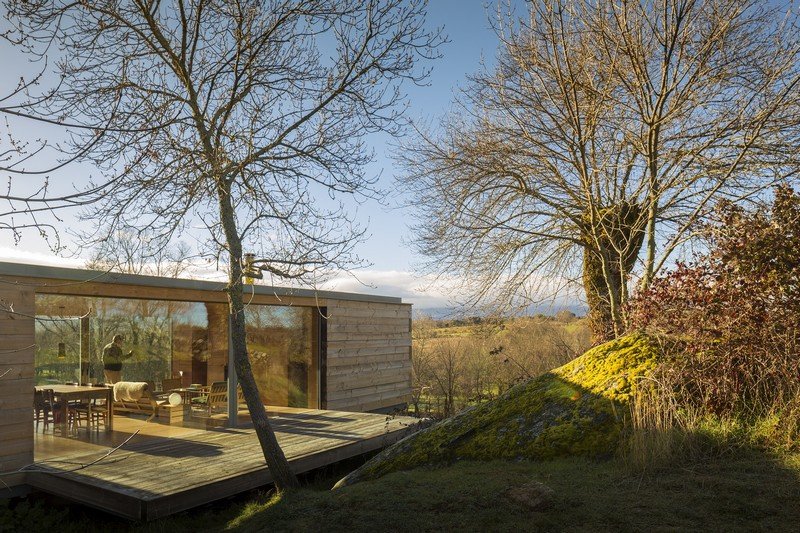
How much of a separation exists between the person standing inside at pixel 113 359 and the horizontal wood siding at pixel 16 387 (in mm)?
3518

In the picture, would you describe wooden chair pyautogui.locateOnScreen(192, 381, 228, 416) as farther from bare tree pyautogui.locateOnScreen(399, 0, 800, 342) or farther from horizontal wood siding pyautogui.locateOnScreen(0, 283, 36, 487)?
bare tree pyautogui.locateOnScreen(399, 0, 800, 342)

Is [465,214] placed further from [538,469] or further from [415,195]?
[538,469]

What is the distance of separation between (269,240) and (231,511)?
9.41 ft

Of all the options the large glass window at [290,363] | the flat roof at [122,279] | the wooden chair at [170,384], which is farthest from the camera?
the large glass window at [290,363]

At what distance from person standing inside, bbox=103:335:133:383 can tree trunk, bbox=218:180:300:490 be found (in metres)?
5.61

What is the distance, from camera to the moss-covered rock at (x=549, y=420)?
15.7 ft

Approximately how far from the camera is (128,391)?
10281 millimetres

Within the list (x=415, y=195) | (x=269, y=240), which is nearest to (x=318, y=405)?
(x=415, y=195)

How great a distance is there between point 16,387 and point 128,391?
355 cm

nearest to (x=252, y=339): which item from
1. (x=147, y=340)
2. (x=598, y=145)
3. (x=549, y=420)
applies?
(x=147, y=340)

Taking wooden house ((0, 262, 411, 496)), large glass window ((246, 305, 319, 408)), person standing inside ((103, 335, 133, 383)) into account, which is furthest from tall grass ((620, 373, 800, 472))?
person standing inside ((103, 335, 133, 383))

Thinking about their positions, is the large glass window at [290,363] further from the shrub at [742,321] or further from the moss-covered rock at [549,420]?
the shrub at [742,321]

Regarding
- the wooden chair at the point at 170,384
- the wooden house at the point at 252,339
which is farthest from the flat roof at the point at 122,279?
the wooden chair at the point at 170,384

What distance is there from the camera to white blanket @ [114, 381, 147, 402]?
402 inches
